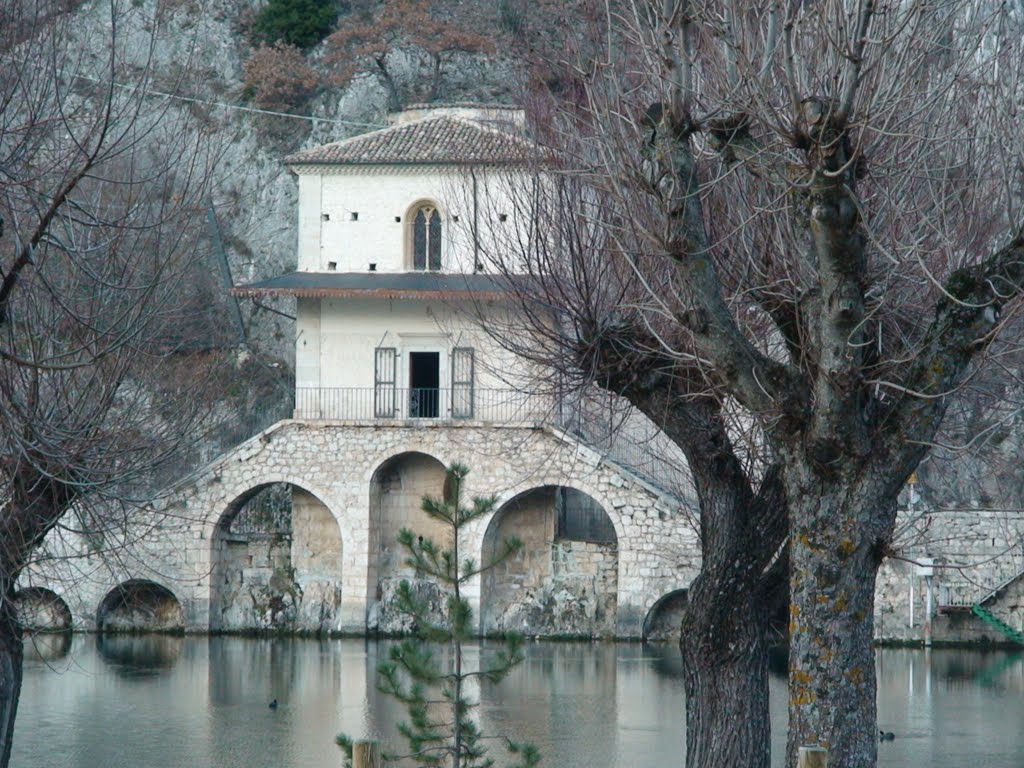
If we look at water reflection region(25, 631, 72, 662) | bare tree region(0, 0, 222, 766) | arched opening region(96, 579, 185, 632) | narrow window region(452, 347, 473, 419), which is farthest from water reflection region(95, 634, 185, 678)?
bare tree region(0, 0, 222, 766)

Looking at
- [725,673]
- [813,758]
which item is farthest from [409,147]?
[813,758]

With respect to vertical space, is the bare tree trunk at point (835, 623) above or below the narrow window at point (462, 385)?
below

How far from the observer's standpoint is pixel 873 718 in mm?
10734

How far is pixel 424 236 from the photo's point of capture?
36.8 metres

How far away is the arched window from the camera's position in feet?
120

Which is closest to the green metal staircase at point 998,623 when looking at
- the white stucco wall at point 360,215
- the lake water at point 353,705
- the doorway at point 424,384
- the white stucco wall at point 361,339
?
the lake water at point 353,705

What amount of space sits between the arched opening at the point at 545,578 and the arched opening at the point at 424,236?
566 cm

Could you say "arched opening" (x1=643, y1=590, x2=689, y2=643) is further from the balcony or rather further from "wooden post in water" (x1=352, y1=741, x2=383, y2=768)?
"wooden post in water" (x1=352, y1=741, x2=383, y2=768)

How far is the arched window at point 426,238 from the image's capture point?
36625 millimetres

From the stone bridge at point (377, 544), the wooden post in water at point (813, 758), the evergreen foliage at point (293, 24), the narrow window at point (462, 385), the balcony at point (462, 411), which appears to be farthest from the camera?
the evergreen foliage at point (293, 24)

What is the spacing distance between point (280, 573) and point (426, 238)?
794 cm

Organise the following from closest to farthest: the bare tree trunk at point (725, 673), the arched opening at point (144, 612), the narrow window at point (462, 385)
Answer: the bare tree trunk at point (725, 673) < the arched opening at point (144, 612) < the narrow window at point (462, 385)

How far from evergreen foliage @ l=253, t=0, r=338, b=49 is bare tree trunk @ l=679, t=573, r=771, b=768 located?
40.4 m

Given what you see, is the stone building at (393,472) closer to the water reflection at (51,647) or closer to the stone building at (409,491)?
the stone building at (409,491)
